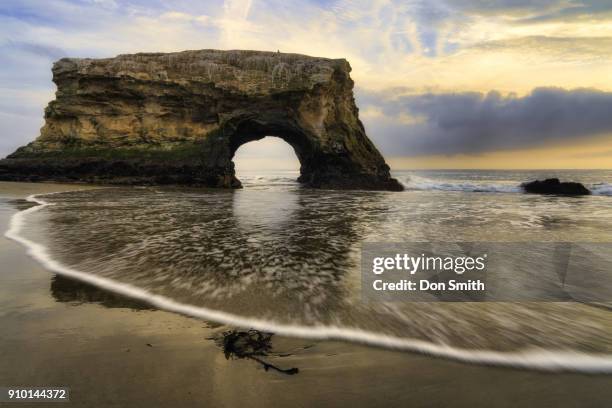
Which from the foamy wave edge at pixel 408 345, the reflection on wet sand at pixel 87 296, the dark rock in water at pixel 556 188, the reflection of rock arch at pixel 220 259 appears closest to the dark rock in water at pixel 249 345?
the foamy wave edge at pixel 408 345

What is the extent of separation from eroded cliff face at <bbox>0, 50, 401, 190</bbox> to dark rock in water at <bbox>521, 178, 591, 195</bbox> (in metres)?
9.63

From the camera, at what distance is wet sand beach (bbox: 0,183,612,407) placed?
1.57 m

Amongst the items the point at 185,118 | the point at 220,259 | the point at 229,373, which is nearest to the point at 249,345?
the point at 229,373

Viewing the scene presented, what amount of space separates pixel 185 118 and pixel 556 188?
2593 centimetres

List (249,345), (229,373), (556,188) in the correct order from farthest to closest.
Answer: (556,188), (249,345), (229,373)

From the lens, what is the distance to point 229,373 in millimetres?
1749

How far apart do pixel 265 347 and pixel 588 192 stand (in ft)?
92.7

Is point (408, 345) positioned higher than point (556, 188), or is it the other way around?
point (556, 188)

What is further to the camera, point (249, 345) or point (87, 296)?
point (87, 296)

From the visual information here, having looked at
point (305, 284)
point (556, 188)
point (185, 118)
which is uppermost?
point (185, 118)

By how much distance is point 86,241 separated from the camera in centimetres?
499

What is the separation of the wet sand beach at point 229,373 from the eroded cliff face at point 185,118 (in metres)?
22.4

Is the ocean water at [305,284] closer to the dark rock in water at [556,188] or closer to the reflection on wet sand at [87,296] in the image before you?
the reflection on wet sand at [87,296]

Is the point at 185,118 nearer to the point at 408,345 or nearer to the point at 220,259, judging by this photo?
the point at 220,259
